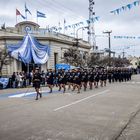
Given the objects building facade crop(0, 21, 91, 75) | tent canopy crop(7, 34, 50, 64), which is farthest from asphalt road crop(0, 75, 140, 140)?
building facade crop(0, 21, 91, 75)

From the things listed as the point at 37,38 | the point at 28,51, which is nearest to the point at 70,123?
the point at 28,51

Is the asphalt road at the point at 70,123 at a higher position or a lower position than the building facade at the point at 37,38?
lower

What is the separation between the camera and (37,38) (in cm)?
4825

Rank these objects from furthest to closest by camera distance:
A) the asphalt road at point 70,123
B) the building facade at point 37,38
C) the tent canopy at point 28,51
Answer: the building facade at point 37,38 < the tent canopy at point 28,51 < the asphalt road at point 70,123

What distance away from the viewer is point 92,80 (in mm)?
26891

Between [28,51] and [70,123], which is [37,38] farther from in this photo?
[70,123]

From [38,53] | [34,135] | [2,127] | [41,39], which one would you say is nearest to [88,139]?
[34,135]

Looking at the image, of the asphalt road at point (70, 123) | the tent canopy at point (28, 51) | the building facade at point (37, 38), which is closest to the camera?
the asphalt road at point (70, 123)

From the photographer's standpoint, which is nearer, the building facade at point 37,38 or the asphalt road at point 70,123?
the asphalt road at point 70,123

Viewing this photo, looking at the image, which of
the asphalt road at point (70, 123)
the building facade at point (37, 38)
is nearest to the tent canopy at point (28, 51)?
the building facade at point (37, 38)

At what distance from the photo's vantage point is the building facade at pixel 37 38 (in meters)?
45.3

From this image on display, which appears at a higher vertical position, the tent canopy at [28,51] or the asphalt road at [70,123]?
the tent canopy at [28,51]

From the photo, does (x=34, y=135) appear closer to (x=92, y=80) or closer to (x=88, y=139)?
(x=88, y=139)

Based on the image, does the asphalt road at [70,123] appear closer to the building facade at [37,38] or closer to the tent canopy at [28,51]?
the tent canopy at [28,51]
